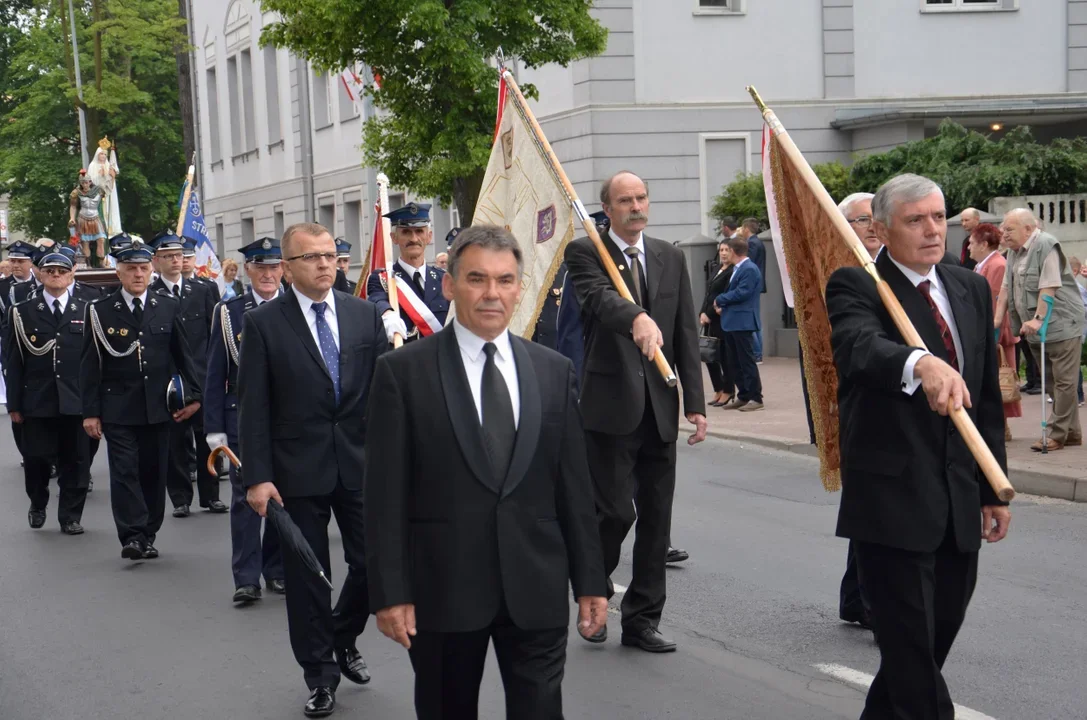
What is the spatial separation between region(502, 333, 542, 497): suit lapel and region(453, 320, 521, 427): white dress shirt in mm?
21

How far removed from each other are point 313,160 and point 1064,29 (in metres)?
20.7

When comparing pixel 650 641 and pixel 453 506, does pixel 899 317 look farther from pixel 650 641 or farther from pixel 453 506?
pixel 650 641

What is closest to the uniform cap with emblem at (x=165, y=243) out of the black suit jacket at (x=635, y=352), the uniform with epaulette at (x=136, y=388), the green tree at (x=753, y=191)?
the uniform with epaulette at (x=136, y=388)

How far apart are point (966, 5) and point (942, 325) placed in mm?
23963

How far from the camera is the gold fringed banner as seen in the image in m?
5.47

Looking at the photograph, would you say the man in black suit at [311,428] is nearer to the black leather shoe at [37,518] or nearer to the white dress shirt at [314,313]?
the white dress shirt at [314,313]

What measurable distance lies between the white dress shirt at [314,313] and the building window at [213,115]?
4436cm

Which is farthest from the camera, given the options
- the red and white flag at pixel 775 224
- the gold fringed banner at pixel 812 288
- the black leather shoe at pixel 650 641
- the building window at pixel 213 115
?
the building window at pixel 213 115

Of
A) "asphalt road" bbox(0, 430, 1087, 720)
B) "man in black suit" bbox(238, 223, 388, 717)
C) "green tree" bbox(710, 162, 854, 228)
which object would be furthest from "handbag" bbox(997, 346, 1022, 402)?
"green tree" bbox(710, 162, 854, 228)

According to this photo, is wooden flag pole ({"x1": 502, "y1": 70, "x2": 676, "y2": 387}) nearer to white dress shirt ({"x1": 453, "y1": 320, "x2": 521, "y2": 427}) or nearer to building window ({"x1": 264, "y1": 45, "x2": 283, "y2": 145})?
white dress shirt ({"x1": 453, "y1": 320, "x2": 521, "y2": 427})

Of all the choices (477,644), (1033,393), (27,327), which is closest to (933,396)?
(477,644)

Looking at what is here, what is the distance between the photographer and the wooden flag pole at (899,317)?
13.4 feet

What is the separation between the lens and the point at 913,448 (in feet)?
14.6

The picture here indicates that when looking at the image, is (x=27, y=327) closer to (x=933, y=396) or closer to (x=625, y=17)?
A: (x=933, y=396)
